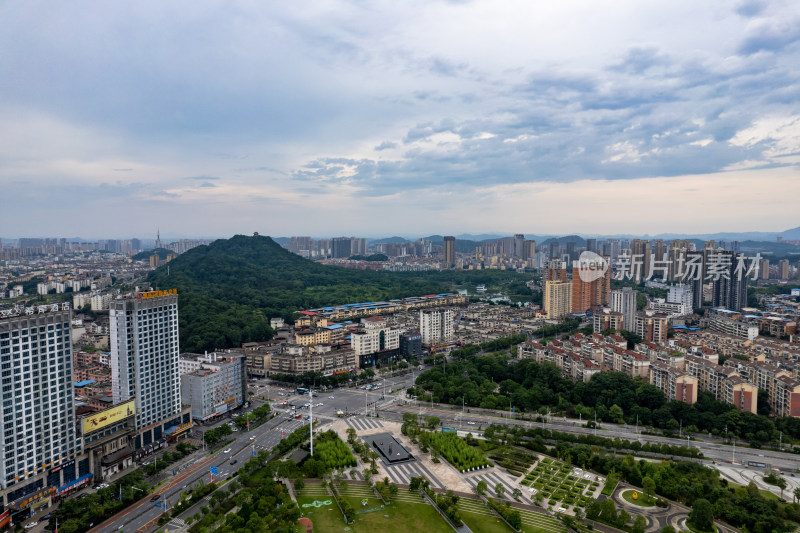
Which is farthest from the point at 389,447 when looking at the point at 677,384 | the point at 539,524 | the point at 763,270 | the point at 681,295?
the point at 763,270

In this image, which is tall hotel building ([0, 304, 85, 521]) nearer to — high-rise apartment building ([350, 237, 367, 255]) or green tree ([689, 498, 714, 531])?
green tree ([689, 498, 714, 531])

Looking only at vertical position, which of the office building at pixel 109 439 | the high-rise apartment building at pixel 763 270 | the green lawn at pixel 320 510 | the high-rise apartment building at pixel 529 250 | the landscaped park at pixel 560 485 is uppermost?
the high-rise apartment building at pixel 529 250

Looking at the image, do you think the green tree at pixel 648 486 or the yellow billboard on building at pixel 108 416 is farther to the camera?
the yellow billboard on building at pixel 108 416

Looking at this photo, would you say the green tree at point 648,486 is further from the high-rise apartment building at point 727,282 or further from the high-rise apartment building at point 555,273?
the high-rise apartment building at point 727,282

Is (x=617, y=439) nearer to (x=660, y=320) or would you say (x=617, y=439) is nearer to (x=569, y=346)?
(x=569, y=346)

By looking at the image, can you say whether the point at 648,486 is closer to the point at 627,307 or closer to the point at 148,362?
the point at 148,362

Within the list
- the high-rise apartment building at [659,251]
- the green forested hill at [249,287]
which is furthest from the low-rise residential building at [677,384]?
the high-rise apartment building at [659,251]

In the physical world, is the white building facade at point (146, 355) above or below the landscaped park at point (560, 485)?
above
